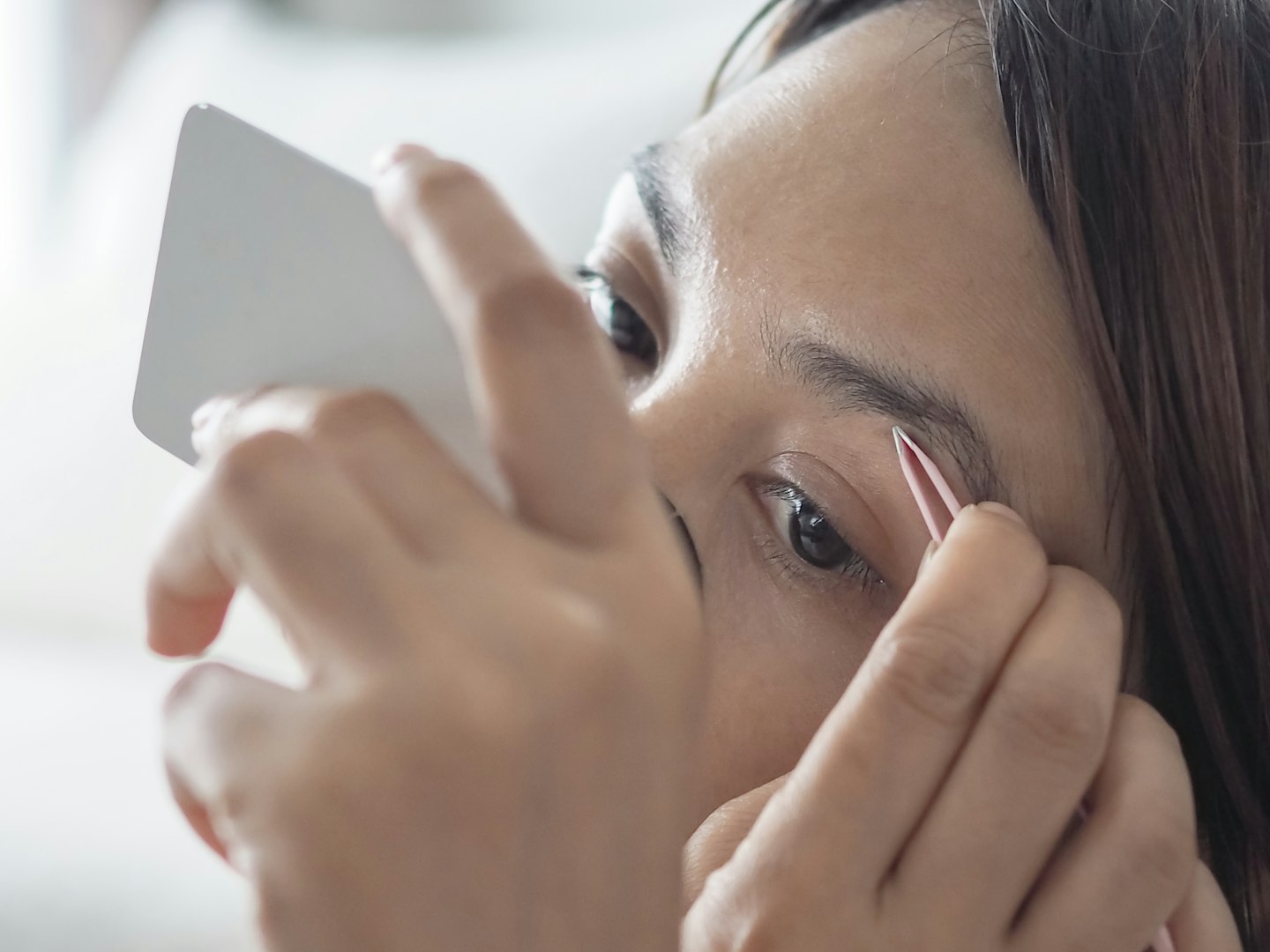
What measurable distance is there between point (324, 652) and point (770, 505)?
1.02ft

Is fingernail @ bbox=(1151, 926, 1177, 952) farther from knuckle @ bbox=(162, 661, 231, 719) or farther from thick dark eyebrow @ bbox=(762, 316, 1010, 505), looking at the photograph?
knuckle @ bbox=(162, 661, 231, 719)

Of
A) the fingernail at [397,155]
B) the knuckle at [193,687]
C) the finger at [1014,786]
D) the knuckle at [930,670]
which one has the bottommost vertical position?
the finger at [1014,786]

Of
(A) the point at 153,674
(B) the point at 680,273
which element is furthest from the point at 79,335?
(B) the point at 680,273

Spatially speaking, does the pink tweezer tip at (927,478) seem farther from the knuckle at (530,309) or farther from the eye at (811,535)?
the knuckle at (530,309)

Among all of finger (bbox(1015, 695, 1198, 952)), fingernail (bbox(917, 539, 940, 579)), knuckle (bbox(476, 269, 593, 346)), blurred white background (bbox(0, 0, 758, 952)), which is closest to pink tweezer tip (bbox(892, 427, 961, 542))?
fingernail (bbox(917, 539, 940, 579))

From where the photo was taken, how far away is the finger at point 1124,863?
0.47m

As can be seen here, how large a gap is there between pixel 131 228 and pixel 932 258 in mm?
1071

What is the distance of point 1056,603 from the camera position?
1.60 feet

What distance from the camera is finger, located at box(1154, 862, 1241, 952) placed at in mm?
500

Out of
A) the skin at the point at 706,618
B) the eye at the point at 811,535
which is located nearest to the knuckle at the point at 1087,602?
the skin at the point at 706,618

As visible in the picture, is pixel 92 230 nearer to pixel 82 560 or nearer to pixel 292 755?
pixel 82 560

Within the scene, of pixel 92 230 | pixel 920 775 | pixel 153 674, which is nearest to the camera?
pixel 920 775

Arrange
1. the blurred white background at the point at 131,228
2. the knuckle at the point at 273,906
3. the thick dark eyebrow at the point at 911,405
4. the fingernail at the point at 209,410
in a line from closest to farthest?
the knuckle at the point at 273,906 → the fingernail at the point at 209,410 → the thick dark eyebrow at the point at 911,405 → the blurred white background at the point at 131,228

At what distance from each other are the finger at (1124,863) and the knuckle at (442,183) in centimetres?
33
